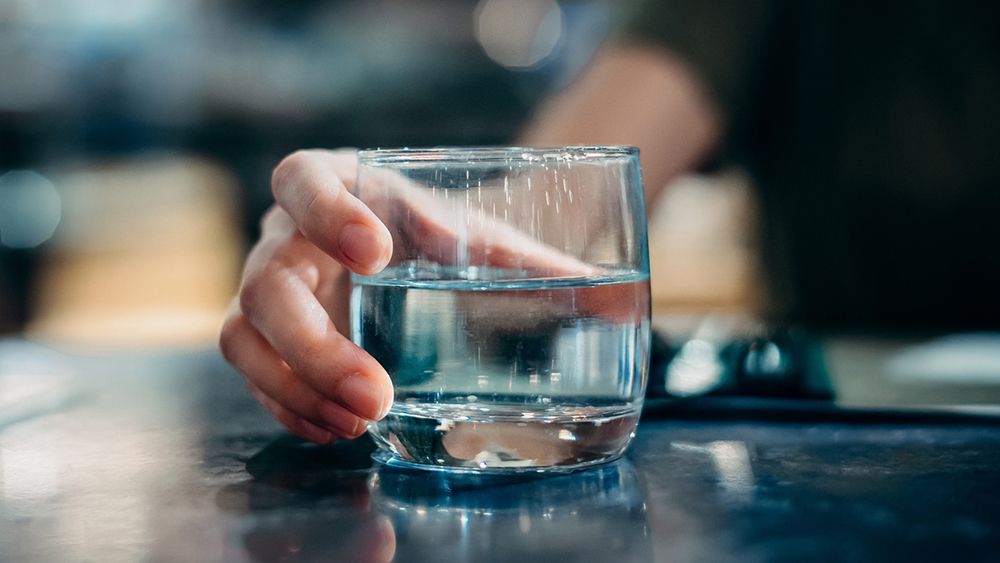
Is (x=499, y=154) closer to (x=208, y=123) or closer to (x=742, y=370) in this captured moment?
(x=742, y=370)

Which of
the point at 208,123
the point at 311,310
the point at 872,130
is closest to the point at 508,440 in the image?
the point at 311,310

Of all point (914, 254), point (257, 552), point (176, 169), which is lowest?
point (257, 552)

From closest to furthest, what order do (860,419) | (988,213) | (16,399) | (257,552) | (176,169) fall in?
(257,552) < (860,419) < (16,399) < (988,213) < (176,169)

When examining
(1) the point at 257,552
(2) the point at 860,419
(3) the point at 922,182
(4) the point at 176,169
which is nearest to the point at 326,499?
(1) the point at 257,552

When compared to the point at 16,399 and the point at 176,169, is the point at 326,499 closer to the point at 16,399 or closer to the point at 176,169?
the point at 16,399

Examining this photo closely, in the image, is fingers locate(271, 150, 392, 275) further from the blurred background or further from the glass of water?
the blurred background

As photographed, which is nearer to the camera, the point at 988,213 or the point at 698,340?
the point at 698,340

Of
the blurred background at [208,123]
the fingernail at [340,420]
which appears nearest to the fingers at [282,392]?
the fingernail at [340,420]
